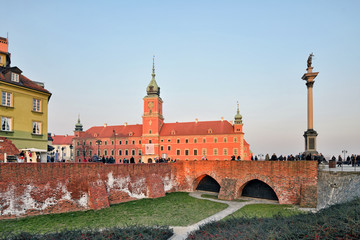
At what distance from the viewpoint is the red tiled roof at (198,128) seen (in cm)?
5988

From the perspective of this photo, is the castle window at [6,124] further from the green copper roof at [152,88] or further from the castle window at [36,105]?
the green copper roof at [152,88]

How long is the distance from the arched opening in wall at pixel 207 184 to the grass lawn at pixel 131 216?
5.96m

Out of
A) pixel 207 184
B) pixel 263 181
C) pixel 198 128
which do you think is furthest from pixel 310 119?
pixel 198 128

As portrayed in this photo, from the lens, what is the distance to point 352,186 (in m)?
17.3

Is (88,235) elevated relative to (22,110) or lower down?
lower down

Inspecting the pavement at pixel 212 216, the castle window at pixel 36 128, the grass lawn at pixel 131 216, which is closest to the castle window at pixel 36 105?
the castle window at pixel 36 128

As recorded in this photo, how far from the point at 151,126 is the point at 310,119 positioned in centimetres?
4380

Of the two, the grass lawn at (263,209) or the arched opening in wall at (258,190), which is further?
the arched opening in wall at (258,190)

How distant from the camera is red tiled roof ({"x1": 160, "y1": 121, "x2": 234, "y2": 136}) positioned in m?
59.9

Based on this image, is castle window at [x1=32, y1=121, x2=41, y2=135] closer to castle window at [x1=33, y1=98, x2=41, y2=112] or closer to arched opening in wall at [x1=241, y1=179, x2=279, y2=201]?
castle window at [x1=33, y1=98, x2=41, y2=112]

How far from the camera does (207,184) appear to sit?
106 feet

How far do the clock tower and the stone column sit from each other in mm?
42017

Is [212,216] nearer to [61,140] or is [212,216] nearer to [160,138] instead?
[160,138]

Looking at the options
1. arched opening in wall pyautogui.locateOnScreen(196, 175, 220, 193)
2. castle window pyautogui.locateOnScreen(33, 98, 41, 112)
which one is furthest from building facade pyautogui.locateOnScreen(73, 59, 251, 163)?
castle window pyautogui.locateOnScreen(33, 98, 41, 112)
